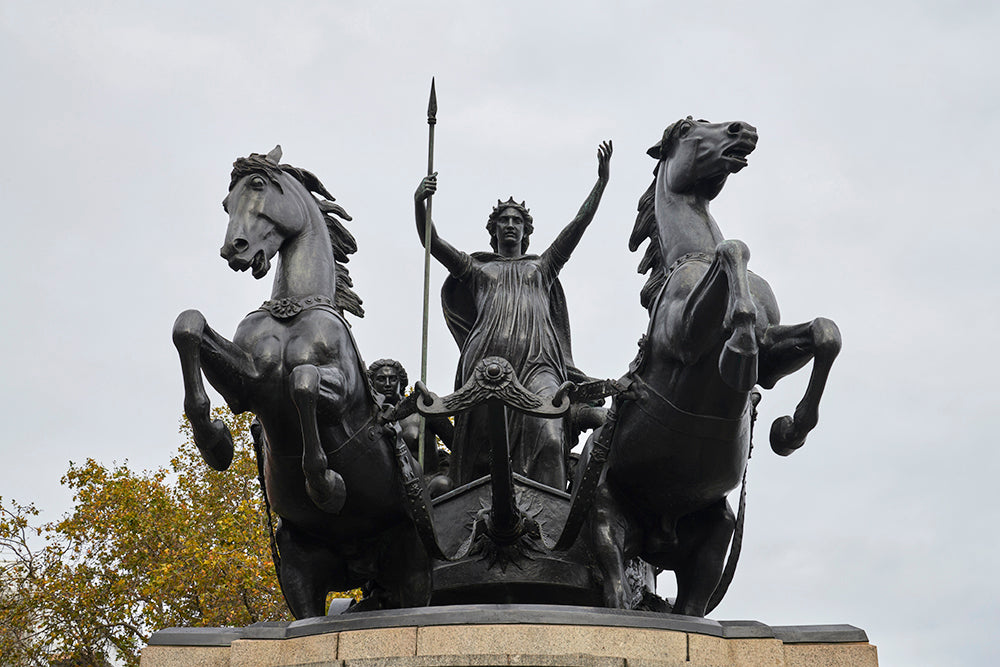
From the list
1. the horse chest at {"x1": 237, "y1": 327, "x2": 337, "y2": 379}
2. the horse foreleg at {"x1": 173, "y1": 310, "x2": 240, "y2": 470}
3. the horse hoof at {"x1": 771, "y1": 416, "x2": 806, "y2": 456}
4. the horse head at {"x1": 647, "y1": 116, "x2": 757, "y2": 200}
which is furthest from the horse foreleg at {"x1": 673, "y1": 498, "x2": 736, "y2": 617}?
the horse foreleg at {"x1": 173, "y1": 310, "x2": 240, "y2": 470}

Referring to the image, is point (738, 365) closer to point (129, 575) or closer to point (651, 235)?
point (651, 235)

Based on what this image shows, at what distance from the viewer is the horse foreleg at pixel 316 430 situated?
7695mm

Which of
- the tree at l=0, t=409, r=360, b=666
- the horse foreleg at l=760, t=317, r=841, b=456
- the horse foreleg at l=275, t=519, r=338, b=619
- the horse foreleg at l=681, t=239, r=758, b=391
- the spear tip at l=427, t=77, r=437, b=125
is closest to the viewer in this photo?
the horse foreleg at l=681, t=239, r=758, b=391

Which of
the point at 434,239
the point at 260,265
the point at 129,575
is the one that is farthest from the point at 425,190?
the point at 129,575

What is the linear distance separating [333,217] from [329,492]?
241 cm

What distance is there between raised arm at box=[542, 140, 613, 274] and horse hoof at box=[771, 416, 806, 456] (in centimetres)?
321

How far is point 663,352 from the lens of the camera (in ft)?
26.2

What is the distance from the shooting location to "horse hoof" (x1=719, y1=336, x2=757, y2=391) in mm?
6973

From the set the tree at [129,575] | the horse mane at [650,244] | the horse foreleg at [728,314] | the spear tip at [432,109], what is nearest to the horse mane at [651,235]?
the horse mane at [650,244]

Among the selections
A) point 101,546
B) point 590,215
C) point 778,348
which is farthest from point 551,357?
point 101,546

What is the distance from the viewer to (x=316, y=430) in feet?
25.4

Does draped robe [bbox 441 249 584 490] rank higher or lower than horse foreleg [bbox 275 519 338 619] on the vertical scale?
higher

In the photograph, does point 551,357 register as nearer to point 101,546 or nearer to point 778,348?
point 778,348

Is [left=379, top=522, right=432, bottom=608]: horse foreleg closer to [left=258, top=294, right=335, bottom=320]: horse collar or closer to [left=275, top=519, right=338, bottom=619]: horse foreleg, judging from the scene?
[left=275, top=519, right=338, bottom=619]: horse foreleg
